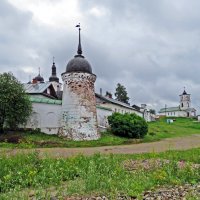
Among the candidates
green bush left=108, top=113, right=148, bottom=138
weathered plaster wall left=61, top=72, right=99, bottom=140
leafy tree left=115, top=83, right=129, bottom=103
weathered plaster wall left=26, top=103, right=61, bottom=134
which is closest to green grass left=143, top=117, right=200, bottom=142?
green bush left=108, top=113, right=148, bottom=138

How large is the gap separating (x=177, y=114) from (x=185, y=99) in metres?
5.92

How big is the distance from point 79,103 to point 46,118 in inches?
181

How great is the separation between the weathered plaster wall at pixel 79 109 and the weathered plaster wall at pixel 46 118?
230 cm

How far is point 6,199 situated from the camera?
5949mm

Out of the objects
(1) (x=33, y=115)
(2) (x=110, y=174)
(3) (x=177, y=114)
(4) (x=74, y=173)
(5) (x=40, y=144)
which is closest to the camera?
(2) (x=110, y=174)

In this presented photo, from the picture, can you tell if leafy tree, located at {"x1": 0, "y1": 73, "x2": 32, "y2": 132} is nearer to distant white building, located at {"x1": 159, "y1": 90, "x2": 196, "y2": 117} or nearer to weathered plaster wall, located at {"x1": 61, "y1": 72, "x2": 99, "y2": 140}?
weathered plaster wall, located at {"x1": 61, "y1": 72, "x2": 99, "y2": 140}

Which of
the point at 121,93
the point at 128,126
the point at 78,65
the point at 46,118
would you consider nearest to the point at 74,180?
the point at 78,65

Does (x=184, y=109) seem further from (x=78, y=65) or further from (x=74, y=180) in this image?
(x=74, y=180)

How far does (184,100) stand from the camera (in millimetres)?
115562

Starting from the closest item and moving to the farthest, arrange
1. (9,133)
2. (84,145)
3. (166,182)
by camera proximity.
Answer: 1. (166,182)
2. (84,145)
3. (9,133)

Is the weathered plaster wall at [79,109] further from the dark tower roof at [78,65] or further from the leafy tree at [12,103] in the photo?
the leafy tree at [12,103]

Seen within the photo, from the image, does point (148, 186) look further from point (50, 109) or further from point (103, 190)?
point (50, 109)

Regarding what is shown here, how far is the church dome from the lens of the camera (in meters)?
28.5

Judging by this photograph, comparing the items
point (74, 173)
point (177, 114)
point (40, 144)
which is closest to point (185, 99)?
point (177, 114)
